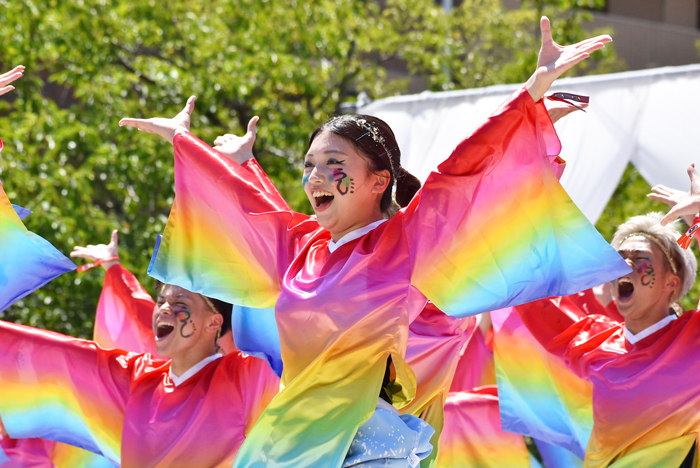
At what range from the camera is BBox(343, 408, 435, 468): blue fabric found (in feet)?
6.88

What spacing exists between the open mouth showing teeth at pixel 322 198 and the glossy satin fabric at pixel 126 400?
844mm

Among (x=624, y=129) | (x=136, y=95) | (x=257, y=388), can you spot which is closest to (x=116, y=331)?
(x=257, y=388)

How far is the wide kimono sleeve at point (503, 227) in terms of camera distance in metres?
2.16

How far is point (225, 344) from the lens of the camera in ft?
10.8

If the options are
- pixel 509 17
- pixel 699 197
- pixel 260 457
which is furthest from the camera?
pixel 509 17

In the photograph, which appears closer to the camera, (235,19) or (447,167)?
(447,167)

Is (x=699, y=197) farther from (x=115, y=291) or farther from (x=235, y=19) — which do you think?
(x=235, y=19)

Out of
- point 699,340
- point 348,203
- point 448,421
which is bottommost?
point 448,421

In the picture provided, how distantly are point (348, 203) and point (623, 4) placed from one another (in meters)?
11.5

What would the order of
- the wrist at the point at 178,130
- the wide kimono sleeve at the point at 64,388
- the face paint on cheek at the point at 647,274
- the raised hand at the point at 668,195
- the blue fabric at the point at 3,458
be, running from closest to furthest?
the wrist at the point at 178,130 → the raised hand at the point at 668,195 → the face paint on cheek at the point at 647,274 → the wide kimono sleeve at the point at 64,388 → the blue fabric at the point at 3,458

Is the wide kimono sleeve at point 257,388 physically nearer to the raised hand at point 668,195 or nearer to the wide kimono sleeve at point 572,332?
the wide kimono sleeve at point 572,332

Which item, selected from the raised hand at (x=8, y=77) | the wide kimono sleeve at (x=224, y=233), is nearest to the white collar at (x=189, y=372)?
the wide kimono sleeve at (x=224, y=233)

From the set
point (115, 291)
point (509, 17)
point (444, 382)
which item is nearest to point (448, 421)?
point (444, 382)

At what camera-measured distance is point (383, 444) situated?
2100 mm
